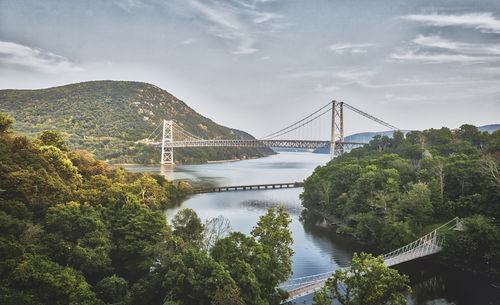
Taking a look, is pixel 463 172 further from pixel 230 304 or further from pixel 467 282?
pixel 230 304

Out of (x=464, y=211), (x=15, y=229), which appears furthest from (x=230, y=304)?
(x=464, y=211)

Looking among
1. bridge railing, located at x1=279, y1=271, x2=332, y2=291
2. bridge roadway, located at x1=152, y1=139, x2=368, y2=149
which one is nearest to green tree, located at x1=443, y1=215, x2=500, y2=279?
bridge railing, located at x1=279, y1=271, x2=332, y2=291

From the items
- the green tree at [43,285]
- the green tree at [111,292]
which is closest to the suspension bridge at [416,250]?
the green tree at [111,292]

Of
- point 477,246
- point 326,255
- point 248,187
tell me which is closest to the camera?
point 477,246

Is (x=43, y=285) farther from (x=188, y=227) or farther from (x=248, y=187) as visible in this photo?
(x=248, y=187)

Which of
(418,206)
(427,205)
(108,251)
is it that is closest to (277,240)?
(108,251)

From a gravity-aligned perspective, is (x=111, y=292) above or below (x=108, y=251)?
below

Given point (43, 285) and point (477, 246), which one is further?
point (477, 246)
